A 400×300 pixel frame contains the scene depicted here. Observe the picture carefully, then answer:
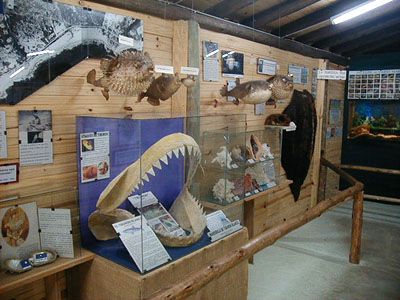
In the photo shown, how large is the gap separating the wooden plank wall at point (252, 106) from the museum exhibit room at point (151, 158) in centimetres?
2

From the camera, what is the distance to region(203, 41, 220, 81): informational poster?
306 cm

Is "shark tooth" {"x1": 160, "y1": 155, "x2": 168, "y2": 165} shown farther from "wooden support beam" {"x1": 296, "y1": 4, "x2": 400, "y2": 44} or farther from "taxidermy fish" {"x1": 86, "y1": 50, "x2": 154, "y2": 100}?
"wooden support beam" {"x1": 296, "y1": 4, "x2": 400, "y2": 44}

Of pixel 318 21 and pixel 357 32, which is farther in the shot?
pixel 357 32

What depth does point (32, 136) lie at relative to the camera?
1922 mm

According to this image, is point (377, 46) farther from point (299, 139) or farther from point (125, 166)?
point (125, 166)

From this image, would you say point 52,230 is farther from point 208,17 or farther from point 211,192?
point 208,17

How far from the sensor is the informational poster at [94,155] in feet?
6.35

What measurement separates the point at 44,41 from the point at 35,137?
1.62 ft

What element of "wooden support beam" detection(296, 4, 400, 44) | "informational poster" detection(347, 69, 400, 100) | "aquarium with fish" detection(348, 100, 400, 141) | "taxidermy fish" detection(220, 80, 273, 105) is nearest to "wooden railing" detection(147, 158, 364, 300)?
"taxidermy fish" detection(220, 80, 273, 105)

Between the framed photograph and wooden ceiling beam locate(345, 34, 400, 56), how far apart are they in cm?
269

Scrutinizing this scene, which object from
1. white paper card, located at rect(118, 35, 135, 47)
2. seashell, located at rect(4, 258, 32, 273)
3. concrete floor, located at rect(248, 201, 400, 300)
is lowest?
concrete floor, located at rect(248, 201, 400, 300)

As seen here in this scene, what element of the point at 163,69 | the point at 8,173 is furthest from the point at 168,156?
the point at 8,173

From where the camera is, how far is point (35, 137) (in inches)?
76.2

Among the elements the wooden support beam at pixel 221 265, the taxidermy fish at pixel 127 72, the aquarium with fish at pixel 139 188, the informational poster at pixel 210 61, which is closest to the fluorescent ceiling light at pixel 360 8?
the informational poster at pixel 210 61
